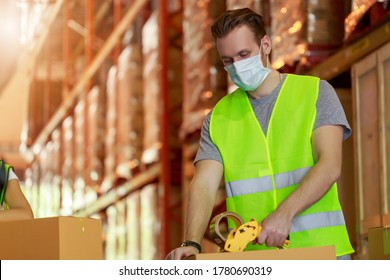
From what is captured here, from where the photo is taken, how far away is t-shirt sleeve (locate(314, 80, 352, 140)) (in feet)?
9.70

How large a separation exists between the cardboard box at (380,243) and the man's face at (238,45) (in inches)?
26.5

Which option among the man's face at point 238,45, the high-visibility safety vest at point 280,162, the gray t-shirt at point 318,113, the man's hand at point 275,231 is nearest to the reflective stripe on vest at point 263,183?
the high-visibility safety vest at point 280,162

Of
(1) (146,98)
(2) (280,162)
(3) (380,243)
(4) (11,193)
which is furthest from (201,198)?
(1) (146,98)

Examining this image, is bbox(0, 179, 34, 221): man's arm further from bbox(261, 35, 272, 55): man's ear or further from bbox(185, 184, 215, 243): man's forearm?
bbox(261, 35, 272, 55): man's ear

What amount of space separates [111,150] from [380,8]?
22.1 feet

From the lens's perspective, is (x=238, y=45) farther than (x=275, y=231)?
Yes

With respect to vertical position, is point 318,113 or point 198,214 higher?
point 318,113

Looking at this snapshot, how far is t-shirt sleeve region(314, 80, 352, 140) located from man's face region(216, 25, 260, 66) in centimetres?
25

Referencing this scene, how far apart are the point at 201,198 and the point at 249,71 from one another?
434 mm

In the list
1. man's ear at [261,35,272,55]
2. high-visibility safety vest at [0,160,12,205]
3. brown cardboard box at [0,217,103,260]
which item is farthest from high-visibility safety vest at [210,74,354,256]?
high-visibility safety vest at [0,160,12,205]

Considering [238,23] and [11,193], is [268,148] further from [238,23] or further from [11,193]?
[11,193]

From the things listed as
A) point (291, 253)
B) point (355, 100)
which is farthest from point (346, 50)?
point (291, 253)

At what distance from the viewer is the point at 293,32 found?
583cm

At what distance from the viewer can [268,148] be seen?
10.0ft
